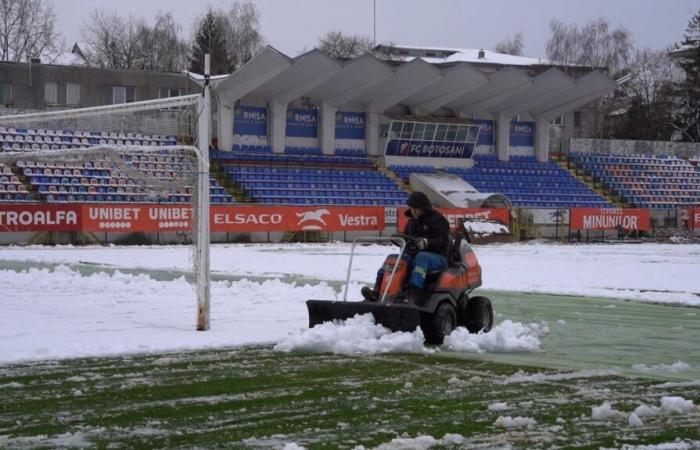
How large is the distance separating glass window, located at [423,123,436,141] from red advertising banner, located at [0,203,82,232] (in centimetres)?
2235

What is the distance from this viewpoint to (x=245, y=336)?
11.3 metres

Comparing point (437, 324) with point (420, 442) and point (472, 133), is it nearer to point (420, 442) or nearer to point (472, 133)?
point (420, 442)

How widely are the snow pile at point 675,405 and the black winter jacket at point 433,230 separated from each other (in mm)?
4014

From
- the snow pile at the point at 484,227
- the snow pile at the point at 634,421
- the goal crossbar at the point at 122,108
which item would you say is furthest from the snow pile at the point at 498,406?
the snow pile at the point at 484,227

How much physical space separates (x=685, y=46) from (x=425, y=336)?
8745cm

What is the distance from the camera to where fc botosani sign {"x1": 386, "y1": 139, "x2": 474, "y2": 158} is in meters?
50.2

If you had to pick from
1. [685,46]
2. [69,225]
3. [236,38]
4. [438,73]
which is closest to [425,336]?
[69,225]

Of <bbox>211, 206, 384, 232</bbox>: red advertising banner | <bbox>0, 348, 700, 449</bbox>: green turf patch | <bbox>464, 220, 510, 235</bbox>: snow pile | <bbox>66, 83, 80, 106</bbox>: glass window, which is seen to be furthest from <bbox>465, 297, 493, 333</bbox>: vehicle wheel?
<bbox>66, 83, 80, 106</bbox>: glass window

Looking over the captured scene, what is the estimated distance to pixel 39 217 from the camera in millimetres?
32281

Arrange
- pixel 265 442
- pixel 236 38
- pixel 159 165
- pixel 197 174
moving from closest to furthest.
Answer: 1. pixel 265 442
2. pixel 197 174
3. pixel 159 165
4. pixel 236 38

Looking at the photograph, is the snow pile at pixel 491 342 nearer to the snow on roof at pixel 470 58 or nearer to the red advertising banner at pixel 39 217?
the red advertising banner at pixel 39 217

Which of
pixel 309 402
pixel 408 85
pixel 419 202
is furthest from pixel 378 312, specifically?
pixel 408 85

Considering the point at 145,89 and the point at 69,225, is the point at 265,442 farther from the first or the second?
the point at 145,89

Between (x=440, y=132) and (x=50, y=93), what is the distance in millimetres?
19930
